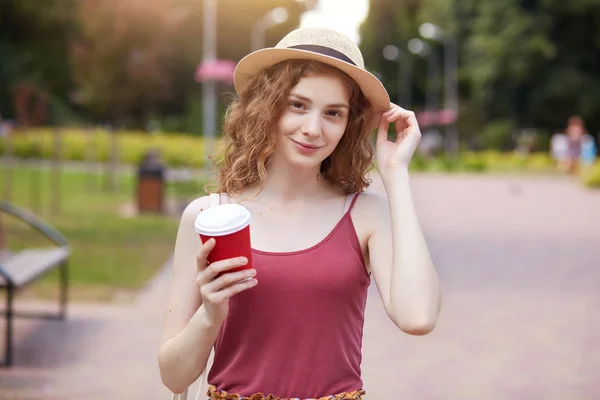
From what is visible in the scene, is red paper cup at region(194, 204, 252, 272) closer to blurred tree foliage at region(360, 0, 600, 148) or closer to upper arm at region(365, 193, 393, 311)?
upper arm at region(365, 193, 393, 311)

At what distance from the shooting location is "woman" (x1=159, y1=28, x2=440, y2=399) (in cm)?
197

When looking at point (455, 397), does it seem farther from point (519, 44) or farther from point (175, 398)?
A: point (519, 44)

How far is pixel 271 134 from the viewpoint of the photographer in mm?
2121

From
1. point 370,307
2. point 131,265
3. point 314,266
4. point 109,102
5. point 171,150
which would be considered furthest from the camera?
point 171,150

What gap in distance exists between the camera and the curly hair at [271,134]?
2.06 metres

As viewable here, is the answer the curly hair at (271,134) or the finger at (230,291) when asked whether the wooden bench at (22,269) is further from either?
the finger at (230,291)

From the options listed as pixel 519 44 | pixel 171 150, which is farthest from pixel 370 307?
pixel 519 44

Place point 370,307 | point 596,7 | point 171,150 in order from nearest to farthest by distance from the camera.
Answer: point 370,307, point 171,150, point 596,7

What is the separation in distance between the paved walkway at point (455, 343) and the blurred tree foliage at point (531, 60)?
31.1m

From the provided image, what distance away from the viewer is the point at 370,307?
7.70 metres

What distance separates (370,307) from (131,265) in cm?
328

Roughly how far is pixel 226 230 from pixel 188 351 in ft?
1.29

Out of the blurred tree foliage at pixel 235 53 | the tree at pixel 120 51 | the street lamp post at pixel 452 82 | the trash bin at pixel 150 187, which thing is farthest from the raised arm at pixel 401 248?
the street lamp post at pixel 452 82

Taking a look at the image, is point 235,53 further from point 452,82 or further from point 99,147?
point 99,147
